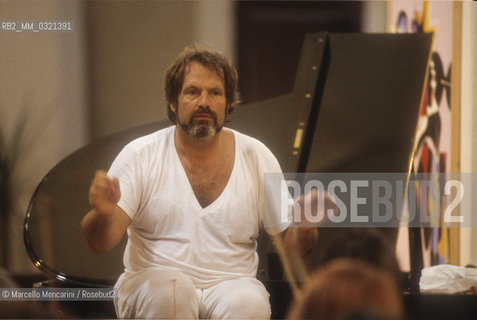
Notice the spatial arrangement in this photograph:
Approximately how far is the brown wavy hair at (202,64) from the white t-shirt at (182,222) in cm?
20

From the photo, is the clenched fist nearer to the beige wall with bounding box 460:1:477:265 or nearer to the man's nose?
the man's nose

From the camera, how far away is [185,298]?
1808 millimetres

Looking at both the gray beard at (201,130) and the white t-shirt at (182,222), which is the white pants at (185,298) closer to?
the white t-shirt at (182,222)

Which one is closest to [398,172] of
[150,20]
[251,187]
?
[251,187]

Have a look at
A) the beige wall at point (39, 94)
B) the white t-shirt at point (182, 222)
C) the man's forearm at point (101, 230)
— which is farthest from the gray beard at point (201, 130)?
the beige wall at point (39, 94)

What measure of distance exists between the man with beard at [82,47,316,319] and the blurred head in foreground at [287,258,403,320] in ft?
1.41

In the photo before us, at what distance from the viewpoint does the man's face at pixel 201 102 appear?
6.71 ft

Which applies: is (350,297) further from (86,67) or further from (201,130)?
(86,67)

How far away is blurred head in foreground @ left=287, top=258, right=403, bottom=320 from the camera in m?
1.28

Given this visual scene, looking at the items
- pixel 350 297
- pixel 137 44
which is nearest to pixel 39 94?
pixel 137 44

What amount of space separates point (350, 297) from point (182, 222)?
2.35 ft

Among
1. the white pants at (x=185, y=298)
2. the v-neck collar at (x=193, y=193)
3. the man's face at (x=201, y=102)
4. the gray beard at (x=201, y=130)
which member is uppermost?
the man's face at (x=201, y=102)

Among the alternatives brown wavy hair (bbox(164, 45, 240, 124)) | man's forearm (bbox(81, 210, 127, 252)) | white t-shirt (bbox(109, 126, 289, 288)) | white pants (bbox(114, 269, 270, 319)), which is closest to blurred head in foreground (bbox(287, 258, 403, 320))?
white pants (bbox(114, 269, 270, 319))

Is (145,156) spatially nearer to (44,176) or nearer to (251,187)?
(251,187)
